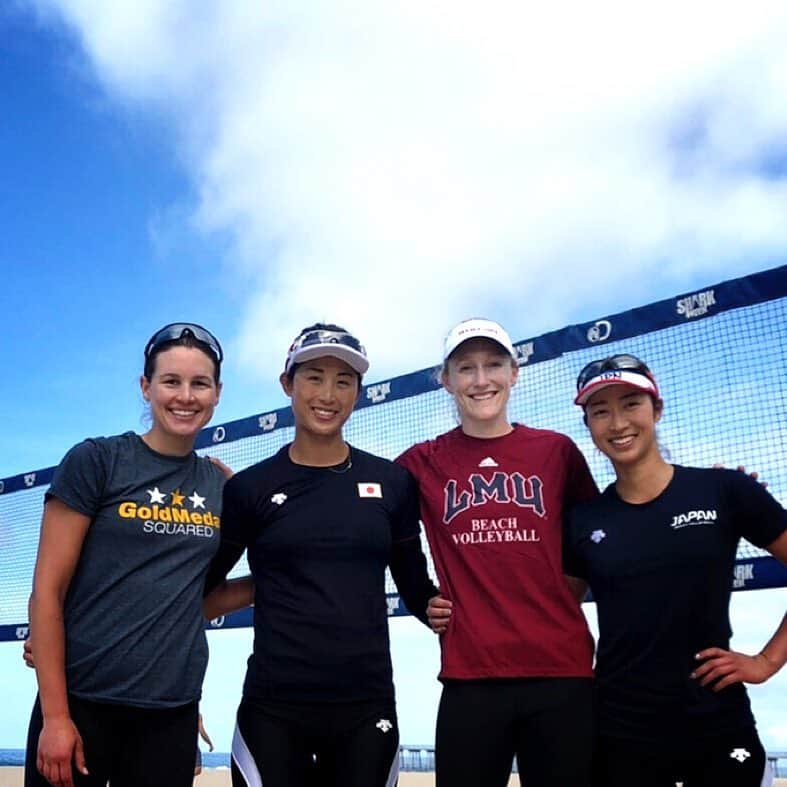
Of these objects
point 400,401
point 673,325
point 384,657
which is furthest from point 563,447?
point 400,401

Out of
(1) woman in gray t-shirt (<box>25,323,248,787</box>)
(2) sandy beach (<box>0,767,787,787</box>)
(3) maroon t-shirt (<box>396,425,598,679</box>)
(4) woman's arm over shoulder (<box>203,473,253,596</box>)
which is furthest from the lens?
(2) sandy beach (<box>0,767,787,787</box>)

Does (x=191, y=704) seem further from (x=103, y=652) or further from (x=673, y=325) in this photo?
(x=673, y=325)

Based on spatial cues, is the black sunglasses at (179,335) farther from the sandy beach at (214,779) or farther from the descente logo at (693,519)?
the sandy beach at (214,779)

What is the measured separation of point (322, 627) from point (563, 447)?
1.34 m

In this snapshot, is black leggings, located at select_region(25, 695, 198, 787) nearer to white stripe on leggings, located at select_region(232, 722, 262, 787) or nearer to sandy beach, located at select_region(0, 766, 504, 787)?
white stripe on leggings, located at select_region(232, 722, 262, 787)

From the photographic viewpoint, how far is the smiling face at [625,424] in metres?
3.77

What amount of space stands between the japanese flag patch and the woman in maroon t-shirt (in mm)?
284

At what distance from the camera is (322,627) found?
3.38 meters

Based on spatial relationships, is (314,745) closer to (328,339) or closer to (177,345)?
(328,339)

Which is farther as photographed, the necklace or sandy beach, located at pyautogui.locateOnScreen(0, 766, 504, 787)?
sandy beach, located at pyautogui.locateOnScreen(0, 766, 504, 787)

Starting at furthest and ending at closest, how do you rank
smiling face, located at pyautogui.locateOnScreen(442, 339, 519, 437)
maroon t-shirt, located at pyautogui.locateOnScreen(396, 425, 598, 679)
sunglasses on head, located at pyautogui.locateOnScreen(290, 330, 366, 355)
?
1. smiling face, located at pyautogui.locateOnScreen(442, 339, 519, 437)
2. sunglasses on head, located at pyautogui.locateOnScreen(290, 330, 366, 355)
3. maroon t-shirt, located at pyautogui.locateOnScreen(396, 425, 598, 679)

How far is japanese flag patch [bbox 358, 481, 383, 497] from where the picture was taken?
369 cm

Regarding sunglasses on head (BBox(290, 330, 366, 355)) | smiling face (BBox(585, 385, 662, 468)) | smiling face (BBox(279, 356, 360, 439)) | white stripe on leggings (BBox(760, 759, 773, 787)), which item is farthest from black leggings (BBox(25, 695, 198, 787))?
white stripe on leggings (BBox(760, 759, 773, 787))

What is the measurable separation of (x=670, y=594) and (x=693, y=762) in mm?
610
